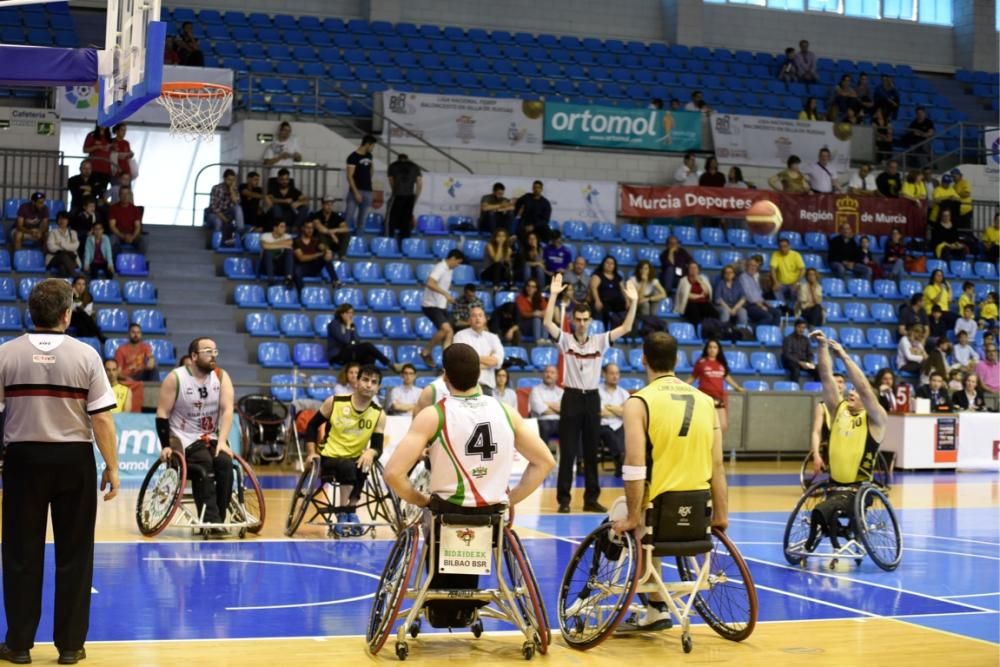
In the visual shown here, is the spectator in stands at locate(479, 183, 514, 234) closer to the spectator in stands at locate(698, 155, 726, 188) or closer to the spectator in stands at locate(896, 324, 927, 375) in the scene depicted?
the spectator in stands at locate(698, 155, 726, 188)

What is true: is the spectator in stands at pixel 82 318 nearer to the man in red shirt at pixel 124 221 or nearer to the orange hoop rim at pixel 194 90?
the man in red shirt at pixel 124 221

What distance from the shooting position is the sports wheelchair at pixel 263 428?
17.1m

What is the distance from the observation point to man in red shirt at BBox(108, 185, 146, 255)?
20.0 meters

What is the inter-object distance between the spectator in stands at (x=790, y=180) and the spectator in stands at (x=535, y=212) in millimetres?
5324

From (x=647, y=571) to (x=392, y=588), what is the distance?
4.38 ft

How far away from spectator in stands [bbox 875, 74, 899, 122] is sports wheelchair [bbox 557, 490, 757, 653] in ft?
72.2

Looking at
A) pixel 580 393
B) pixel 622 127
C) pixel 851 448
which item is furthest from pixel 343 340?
pixel 851 448

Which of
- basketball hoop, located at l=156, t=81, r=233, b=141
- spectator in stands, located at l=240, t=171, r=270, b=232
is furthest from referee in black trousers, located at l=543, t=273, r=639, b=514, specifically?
spectator in stands, located at l=240, t=171, r=270, b=232

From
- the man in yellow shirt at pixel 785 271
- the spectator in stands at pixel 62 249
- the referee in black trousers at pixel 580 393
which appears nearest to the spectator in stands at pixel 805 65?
the man in yellow shirt at pixel 785 271

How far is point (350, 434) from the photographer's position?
11406mm

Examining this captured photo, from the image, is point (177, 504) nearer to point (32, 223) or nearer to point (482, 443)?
point (482, 443)

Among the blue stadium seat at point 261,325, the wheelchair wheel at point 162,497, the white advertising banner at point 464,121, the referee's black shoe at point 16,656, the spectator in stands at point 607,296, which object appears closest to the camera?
the referee's black shoe at point 16,656

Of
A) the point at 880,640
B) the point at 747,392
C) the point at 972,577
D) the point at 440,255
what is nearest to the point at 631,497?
the point at 880,640

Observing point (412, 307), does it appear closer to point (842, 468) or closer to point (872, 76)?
point (842, 468)
